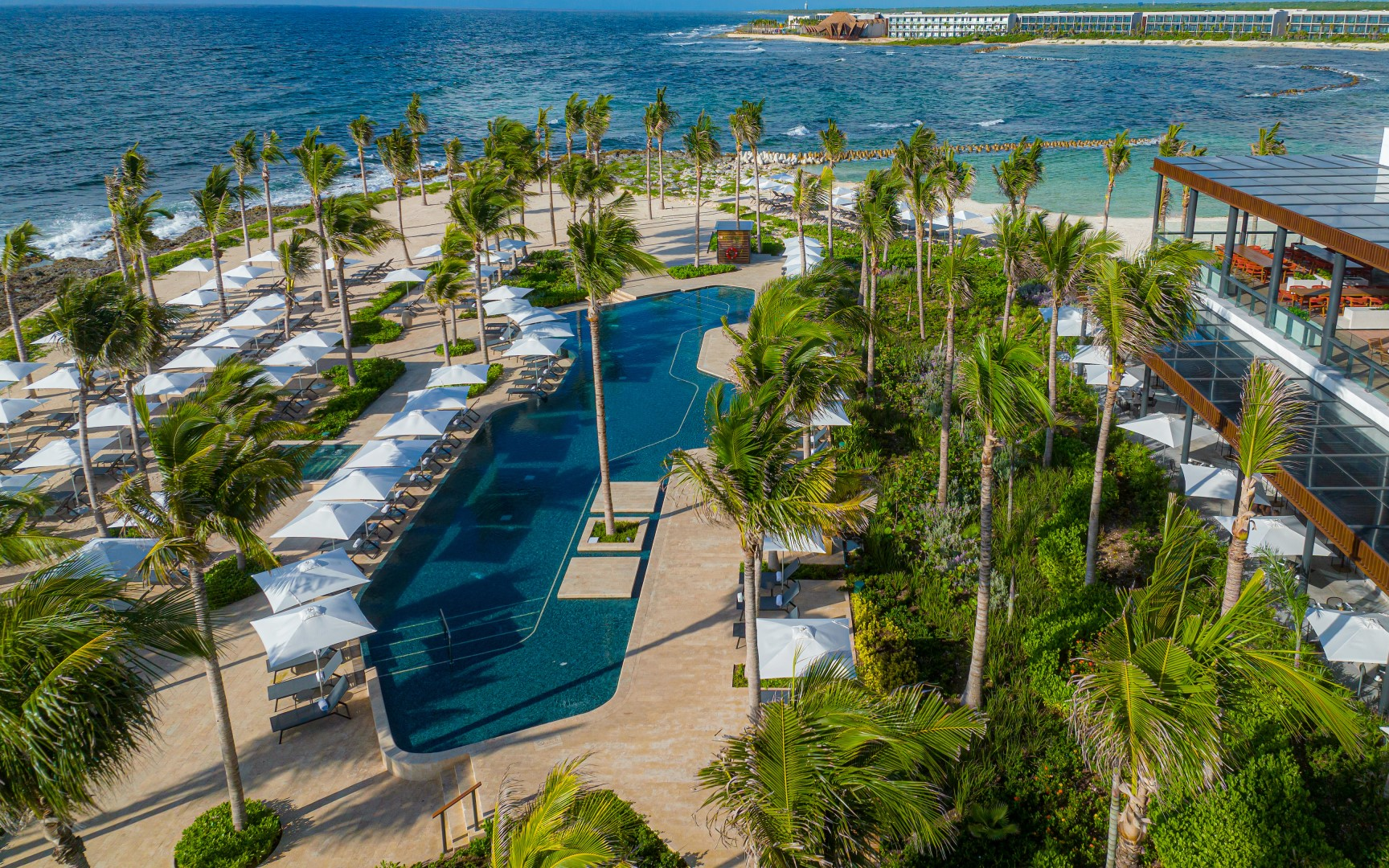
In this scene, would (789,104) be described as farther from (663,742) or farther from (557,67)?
(663,742)

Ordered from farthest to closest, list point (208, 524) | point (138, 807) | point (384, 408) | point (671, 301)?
point (671, 301)
point (384, 408)
point (138, 807)
point (208, 524)

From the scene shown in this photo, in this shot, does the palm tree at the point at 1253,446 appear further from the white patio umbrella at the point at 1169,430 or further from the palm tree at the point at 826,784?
the white patio umbrella at the point at 1169,430

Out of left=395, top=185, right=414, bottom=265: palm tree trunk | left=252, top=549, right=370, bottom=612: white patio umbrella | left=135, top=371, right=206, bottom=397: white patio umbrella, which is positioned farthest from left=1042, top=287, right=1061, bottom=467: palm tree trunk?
left=395, top=185, right=414, bottom=265: palm tree trunk

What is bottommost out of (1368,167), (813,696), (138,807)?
(138,807)

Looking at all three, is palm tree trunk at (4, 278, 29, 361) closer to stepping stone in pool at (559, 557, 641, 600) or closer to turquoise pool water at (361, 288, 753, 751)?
turquoise pool water at (361, 288, 753, 751)

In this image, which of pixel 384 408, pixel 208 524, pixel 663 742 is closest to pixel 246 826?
A: pixel 208 524

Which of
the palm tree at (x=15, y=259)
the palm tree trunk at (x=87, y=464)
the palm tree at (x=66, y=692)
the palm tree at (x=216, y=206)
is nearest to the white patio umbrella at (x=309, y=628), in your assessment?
the palm tree at (x=66, y=692)
